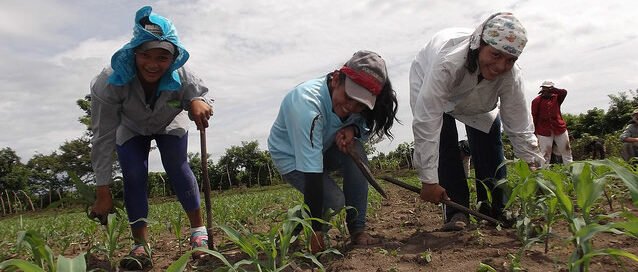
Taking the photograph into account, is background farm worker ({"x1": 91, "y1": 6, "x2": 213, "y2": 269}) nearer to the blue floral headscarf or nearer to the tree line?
the blue floral headscarf

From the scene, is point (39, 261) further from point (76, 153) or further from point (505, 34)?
point (76, 153)

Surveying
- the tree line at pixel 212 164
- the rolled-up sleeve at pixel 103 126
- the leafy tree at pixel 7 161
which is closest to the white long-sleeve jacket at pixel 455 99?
the rolled-up sleeve at pixel 103 126

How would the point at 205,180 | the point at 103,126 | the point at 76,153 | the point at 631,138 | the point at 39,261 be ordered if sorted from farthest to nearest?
the point at 76,153 → the point at 631,138 → the point at 103,126 → the point at 205,180 → the point at 39,261

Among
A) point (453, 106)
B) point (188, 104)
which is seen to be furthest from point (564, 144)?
point (188, 104)

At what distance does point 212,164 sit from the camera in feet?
96.2

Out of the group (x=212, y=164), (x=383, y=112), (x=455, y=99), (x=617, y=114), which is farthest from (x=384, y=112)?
(x=212, y=164)

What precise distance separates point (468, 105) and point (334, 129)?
83cm

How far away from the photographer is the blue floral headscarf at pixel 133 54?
2.42 meters

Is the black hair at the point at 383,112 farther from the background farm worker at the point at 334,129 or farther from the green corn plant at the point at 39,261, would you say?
the green corn plant at the point at 39,261

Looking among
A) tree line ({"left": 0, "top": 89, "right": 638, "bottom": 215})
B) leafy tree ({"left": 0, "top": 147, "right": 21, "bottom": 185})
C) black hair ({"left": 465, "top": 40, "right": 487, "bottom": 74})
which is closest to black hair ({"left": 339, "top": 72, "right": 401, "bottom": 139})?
black hair ({"left": 465, "top": 40, "right": 487, "bottom": 74})

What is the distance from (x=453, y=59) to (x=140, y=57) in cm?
160

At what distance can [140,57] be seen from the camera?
8.09 ft

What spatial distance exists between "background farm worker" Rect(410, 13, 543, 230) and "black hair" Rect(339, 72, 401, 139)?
0.13 m

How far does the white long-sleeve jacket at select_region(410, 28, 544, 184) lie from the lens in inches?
101
